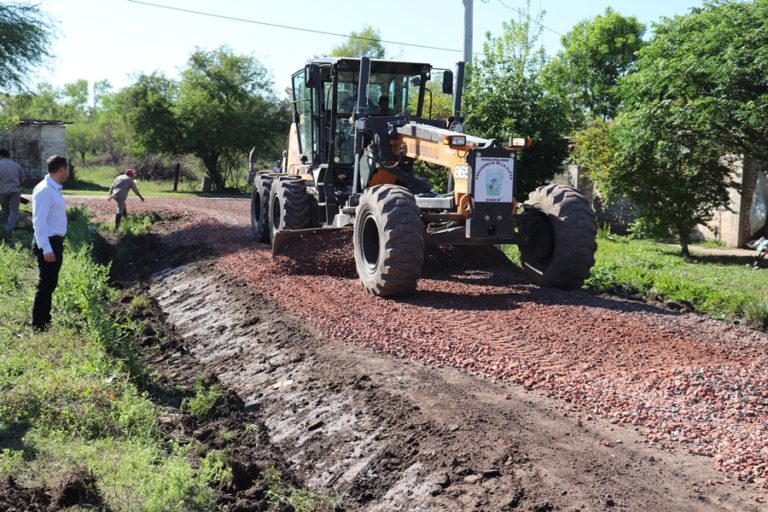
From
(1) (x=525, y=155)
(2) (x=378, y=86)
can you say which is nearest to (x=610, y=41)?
(1) (x=525, y=155)

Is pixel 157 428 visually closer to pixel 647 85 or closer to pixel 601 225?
pixel 647 85

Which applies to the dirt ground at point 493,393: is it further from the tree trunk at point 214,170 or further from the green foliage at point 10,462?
the tree trunk at point 214,170

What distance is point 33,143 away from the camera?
38125 millimetres

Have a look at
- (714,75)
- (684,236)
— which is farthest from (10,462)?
(684,236)

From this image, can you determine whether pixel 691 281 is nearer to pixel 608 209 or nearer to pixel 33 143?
pixel 608 209

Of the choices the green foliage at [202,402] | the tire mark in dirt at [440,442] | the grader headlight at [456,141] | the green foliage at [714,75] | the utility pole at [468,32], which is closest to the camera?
the tire mark in dirt at [440,442]

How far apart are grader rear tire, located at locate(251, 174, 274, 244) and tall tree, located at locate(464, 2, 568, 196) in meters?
5.85

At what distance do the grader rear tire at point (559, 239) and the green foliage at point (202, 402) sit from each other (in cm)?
459

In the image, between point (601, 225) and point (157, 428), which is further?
point (601, 225)

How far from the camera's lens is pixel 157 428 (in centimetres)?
651

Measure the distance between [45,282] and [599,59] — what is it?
127 feet

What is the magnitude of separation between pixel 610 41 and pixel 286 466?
40404 mm

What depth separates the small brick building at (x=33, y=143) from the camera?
37625 millimetres

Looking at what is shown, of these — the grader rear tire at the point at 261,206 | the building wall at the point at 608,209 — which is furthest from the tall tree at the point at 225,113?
the grader rear tire at the point at 261,206
